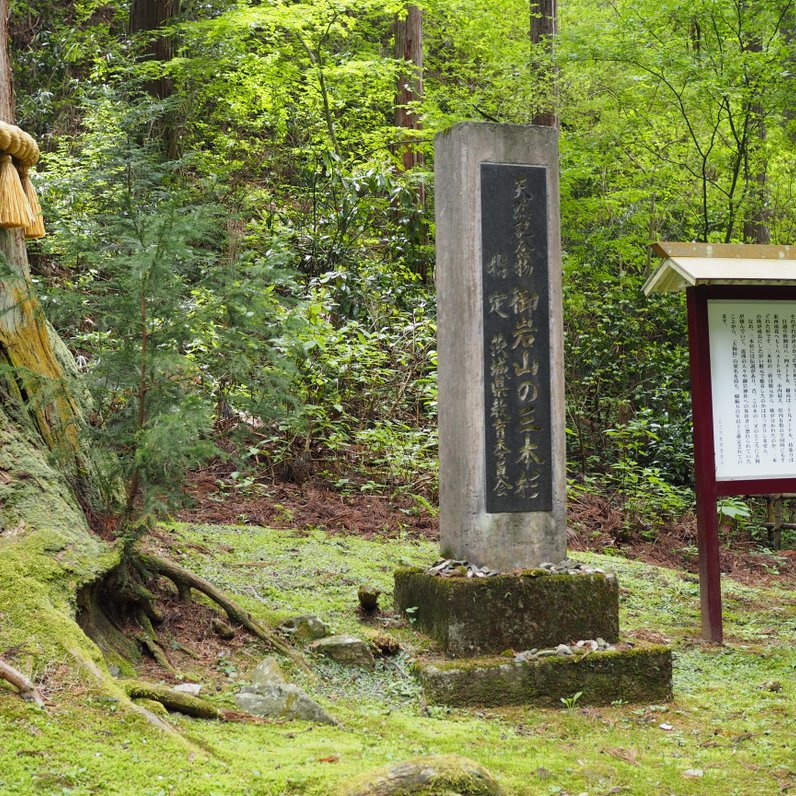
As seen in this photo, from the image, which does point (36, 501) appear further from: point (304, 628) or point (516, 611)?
point (516, 611)

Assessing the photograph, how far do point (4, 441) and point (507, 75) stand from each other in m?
9.54

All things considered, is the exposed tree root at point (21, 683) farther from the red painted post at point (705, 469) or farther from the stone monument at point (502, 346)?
the red painted post at point (705, 469)

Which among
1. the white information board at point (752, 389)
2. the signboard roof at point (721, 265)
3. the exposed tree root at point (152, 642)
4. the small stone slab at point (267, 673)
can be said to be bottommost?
the small stone slab at point (267, 673)

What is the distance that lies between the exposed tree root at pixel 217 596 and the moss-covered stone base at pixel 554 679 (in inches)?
29.3

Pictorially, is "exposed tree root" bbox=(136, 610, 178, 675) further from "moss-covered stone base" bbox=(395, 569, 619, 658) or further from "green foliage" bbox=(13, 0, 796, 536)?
"green foliage" bbox=(13, 0, 796, 536)

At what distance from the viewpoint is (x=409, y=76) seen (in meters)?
13.6

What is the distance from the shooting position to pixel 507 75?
39.4 ft

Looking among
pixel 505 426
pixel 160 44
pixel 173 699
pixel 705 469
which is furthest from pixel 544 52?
pixel 173 699

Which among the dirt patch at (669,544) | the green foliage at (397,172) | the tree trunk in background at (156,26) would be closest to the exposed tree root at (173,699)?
the green foliage at (397,172)

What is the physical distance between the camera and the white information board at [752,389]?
617 centimetres

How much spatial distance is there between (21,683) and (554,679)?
8.96 feet

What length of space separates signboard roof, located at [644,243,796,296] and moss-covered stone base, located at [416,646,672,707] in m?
2.48

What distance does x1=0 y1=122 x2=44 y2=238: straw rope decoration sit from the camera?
4340 mm

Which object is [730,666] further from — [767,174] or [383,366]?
[767,174]
